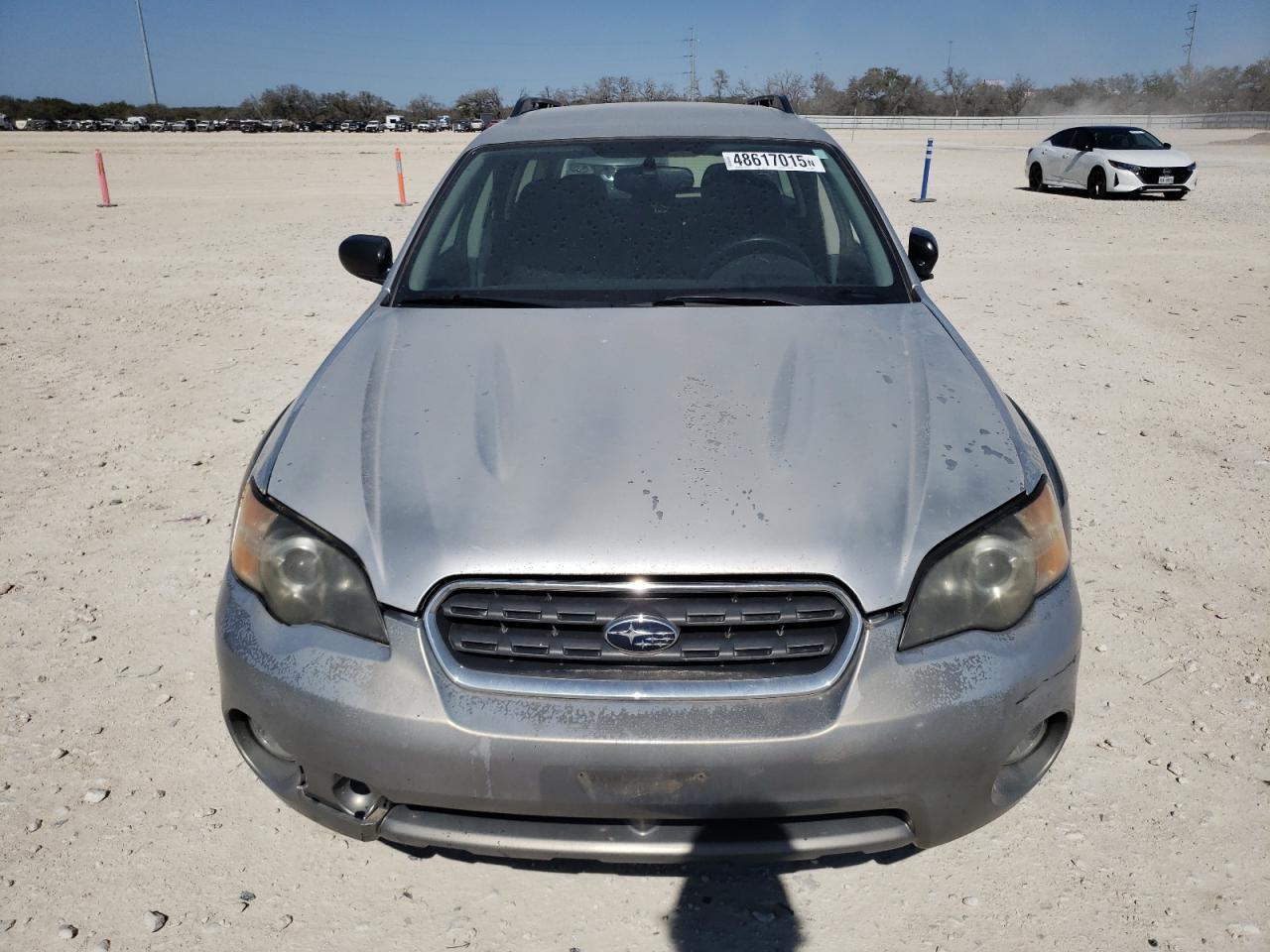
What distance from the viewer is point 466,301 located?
2832mm

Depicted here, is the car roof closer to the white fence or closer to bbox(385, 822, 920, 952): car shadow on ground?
bbox(385, 822, 920, 952): car shadow on ground

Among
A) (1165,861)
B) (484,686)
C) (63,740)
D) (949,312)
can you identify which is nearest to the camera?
(484,686)

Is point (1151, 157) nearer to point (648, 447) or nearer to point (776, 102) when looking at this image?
point (776, 102)

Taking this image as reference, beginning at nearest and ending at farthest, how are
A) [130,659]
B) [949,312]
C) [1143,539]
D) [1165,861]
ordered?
1. [1165,861]
2. [130,659]
3. [1143,539]
4. [949,312]

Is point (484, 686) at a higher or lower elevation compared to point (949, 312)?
higher

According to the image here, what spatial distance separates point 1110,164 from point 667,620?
17578mm

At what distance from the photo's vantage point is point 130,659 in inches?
121

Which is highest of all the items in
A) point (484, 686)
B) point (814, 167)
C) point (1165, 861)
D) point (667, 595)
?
point (814, 167)

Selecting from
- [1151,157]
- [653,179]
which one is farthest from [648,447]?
[1151,157]

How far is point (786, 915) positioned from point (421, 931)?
0.82 m

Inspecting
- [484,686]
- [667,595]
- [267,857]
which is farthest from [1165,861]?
[267,857]

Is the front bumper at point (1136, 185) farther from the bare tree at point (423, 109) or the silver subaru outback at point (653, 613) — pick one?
the bare tree at point (423, 109)

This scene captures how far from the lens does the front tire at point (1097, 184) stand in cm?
1639

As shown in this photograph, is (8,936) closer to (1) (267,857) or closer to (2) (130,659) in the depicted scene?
(1) (267,857)
